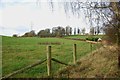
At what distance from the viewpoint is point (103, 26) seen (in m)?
6.24

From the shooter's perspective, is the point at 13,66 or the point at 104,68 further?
the point at 13,66

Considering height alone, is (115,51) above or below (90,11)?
below

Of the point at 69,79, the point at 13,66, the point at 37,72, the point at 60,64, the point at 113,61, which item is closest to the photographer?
the point at 69,79

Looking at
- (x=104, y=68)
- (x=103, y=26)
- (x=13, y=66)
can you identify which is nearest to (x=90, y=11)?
(x=103, y=26)

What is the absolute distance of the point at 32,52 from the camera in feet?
47.4

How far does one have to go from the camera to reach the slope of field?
711 cm

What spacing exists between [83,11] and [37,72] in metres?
3.90

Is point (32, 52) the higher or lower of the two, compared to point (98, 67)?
higher

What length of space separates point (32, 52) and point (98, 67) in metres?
6.91

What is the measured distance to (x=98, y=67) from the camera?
8055mm

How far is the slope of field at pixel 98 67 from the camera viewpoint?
711cm

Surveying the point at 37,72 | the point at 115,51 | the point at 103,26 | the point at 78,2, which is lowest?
→ the point at 37,72

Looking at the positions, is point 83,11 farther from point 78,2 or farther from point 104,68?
point 104,68

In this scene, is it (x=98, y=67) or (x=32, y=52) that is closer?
(x=98, y=67)
